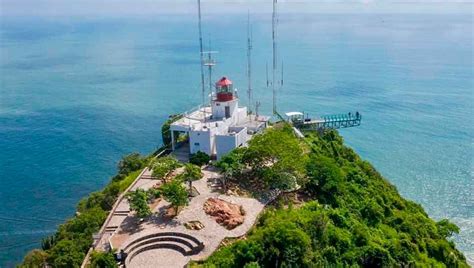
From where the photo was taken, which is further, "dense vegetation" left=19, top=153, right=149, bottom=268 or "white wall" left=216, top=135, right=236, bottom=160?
"white wall" left=216, top=135, right=236, bottom=160

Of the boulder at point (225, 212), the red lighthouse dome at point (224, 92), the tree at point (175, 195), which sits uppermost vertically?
the red lighthouse dome at point (224, 92)

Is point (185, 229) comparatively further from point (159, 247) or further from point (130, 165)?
point (130, 165)

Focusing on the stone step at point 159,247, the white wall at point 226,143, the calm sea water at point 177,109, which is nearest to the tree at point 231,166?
the white wall at point 226,143

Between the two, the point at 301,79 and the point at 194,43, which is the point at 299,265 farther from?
the point at 194,43

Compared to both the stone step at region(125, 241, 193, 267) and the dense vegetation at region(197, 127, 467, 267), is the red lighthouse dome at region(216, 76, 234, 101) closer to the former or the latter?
the dense vegetation at region(197, 127, 467, 267)

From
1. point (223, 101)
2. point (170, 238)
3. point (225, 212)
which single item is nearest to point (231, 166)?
point (225, 212)

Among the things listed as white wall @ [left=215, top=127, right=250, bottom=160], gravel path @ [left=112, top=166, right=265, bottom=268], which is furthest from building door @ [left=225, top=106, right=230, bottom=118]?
gravel path @ [left=112, top=166, right=265, bottom=268]

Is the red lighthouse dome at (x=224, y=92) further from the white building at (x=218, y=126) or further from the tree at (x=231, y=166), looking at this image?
the tree at (x=231, y=166)
